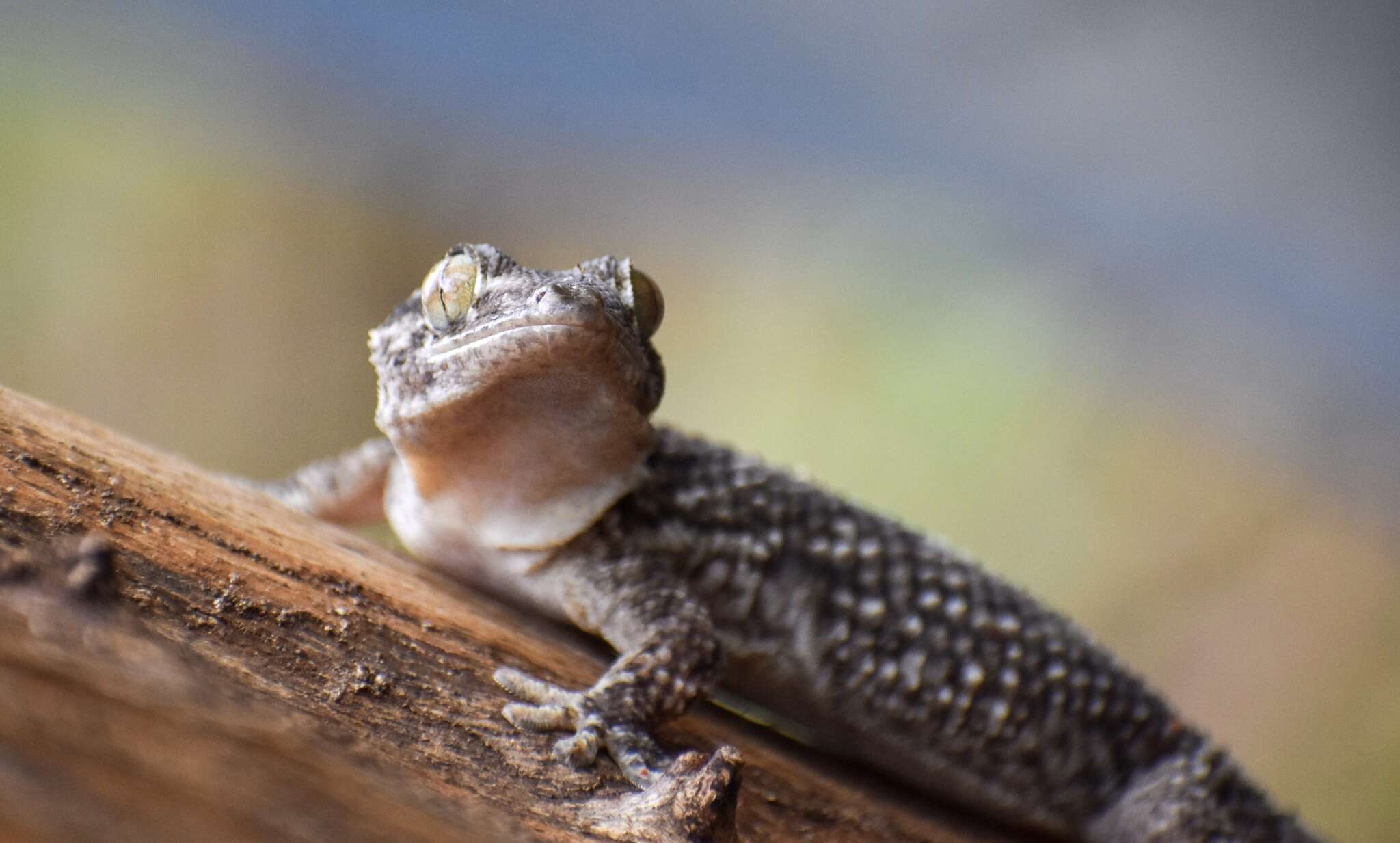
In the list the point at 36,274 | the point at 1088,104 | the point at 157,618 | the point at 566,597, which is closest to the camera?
the point at 157,618

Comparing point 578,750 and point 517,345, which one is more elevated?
point 517,345

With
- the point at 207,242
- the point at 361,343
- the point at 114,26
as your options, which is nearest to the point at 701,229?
the point at 361,343

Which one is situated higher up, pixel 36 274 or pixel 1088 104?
pixel 1088 104

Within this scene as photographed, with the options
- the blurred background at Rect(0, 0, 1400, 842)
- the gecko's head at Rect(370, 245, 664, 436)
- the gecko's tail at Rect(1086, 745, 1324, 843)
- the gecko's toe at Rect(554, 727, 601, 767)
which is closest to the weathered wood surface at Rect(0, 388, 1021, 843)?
the gecko's toe at Rect(554, 727, 601, 767)

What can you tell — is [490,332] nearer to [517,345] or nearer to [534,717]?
[517,345]

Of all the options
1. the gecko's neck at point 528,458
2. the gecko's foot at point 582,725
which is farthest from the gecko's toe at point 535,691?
the gecko's neck at point 528,458

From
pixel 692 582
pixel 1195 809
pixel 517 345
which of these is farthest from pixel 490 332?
pixel 1195 809

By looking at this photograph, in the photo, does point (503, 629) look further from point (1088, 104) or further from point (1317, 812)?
Result: point (1317, 812)

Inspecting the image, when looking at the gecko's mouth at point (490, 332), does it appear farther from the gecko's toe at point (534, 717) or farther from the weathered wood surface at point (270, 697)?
the gecko's toe at point (534, 717)
